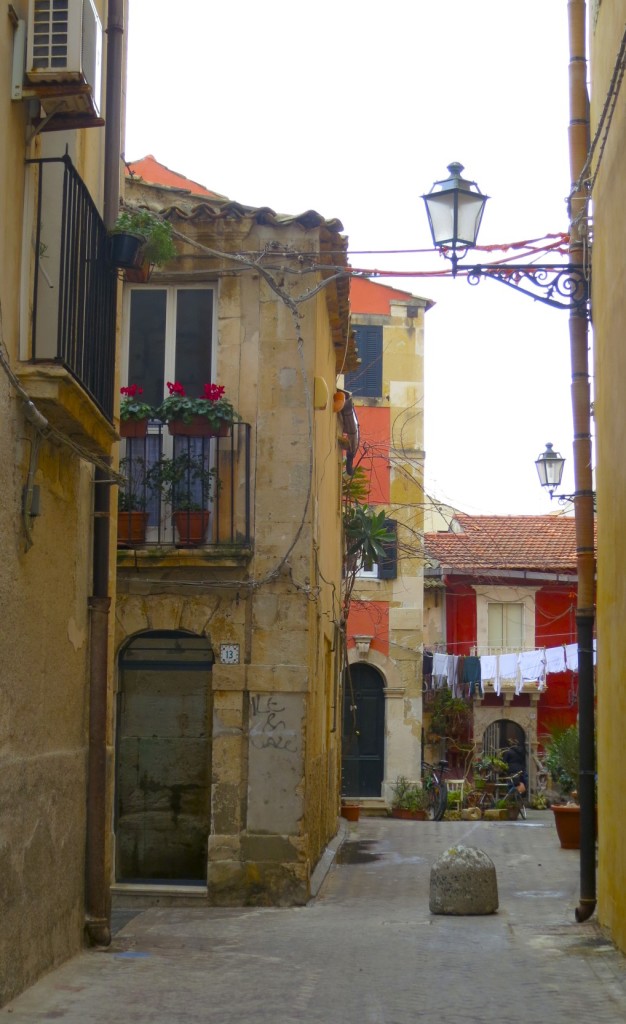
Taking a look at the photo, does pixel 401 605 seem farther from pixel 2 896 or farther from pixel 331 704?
pixel 2 896

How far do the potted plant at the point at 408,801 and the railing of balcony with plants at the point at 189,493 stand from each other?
14.6 meters

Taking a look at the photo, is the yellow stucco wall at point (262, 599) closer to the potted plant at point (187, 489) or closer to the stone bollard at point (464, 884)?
the potted plant at point (187, 489)

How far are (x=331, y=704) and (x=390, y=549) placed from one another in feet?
33.8

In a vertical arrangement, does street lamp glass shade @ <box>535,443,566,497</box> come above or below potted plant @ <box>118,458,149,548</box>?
above

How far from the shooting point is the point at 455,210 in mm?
10617

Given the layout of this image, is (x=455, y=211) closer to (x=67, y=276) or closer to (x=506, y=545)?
(x=67, y=276)

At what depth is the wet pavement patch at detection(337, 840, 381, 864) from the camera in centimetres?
1689

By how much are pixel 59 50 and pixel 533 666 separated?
2433 cm

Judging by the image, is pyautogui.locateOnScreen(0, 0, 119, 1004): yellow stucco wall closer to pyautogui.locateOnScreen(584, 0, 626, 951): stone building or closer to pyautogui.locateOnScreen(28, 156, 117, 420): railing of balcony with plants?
pyautogui.locateOnScreen(28, 156, 117, 420): railing of balcony with plants

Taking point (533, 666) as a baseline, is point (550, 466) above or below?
above

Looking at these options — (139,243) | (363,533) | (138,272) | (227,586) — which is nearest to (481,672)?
(363,533)

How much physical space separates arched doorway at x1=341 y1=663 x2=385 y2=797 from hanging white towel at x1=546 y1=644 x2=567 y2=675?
147 inches

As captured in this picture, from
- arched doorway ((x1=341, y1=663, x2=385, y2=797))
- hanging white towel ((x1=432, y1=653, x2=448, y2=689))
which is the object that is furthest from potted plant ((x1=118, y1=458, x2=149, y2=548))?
hanging white towel ((x1=432, y1=653, x2=448, y2=689))

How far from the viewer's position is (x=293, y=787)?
12.8 m
